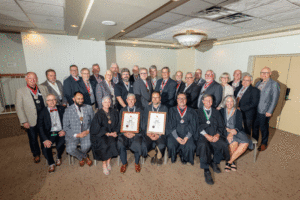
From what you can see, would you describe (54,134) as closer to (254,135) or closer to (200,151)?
(200,151)

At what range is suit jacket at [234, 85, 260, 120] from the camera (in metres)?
3.63

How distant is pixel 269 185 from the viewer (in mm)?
2586

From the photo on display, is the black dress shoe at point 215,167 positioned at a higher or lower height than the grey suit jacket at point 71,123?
lower

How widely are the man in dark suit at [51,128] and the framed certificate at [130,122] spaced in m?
1.25

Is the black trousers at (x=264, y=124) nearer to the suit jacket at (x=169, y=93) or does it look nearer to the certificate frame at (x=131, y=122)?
the suit jacket at (x=169, y=93)

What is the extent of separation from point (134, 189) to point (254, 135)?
3229 mm

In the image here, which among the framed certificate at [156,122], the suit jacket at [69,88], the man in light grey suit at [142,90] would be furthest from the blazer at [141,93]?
the suit jacket at [69,88]

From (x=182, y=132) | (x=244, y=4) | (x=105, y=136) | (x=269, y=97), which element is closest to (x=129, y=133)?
(x=105, y=136)

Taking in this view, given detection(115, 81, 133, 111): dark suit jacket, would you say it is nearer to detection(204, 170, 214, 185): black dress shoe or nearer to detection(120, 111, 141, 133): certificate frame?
detection(120, 111, 141, 133): certificate frame

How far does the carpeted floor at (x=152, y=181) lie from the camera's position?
2.41m

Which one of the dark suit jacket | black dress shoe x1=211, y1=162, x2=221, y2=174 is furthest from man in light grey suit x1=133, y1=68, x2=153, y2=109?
black dress shoe x1=211, y1=162, x2=221, y2=174

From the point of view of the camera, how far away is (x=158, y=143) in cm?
304

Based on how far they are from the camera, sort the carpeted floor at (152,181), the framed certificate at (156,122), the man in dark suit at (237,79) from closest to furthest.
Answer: the carpeted floor at (152,181)
the framed certificate at (156,122)
the man in dark suit at (237,79)

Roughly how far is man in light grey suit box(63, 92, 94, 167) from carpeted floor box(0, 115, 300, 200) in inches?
15.3
